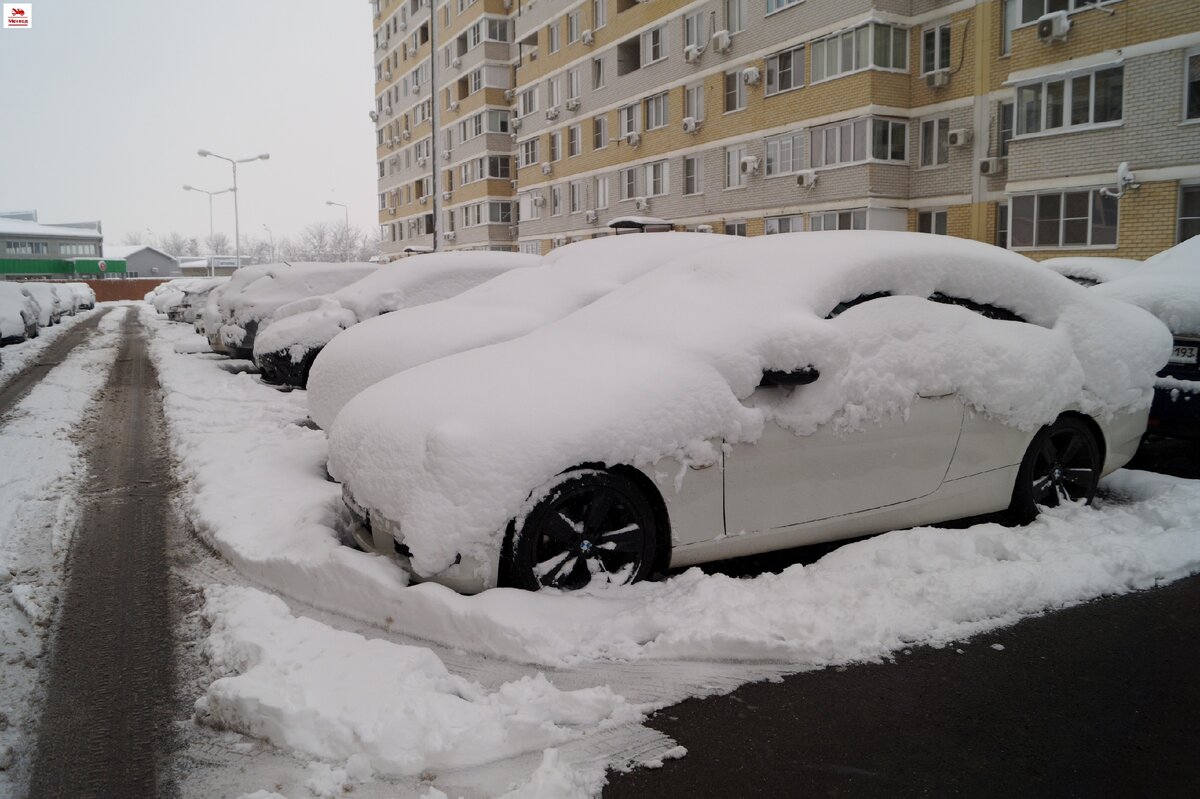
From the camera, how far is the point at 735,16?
94.9ft

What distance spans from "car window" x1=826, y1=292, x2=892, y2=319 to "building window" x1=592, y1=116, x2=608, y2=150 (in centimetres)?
3380

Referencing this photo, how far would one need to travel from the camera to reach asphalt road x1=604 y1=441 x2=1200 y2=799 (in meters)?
2.70

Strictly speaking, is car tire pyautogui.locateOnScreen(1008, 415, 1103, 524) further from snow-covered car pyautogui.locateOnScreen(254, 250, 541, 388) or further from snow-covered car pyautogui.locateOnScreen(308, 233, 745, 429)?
snow-covered car pyautogui.locateOnScreen(254, 250, 541, 388)

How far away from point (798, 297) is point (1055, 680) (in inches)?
80.9

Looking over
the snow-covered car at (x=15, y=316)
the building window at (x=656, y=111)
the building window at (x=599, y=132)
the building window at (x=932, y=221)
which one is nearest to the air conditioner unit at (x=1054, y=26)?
the building window at (x=932, y=221)

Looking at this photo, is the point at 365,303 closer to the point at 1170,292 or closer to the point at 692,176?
the point at 1170,292

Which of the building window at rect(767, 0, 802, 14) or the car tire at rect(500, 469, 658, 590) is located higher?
the building window at rect(767, 0, 802, 14)

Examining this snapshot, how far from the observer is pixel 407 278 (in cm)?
1072

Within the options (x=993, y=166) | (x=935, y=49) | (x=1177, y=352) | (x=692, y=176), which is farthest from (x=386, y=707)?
(x=692, y=176)

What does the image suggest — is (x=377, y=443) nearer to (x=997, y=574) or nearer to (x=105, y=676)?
(x=105, y=676)

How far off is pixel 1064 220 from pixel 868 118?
19.9ft

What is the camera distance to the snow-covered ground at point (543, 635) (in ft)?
9.39

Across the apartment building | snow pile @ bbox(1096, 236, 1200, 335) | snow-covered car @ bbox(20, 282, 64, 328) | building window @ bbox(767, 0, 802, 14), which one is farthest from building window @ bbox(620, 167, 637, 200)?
snow pile @ bbox(1096, 236, 1200, 335)

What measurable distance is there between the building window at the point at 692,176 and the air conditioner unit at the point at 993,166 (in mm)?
10190
